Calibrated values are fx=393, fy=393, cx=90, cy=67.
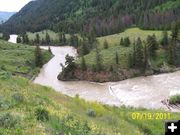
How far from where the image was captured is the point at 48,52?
15388 cm

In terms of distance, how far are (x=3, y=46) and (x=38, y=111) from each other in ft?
450

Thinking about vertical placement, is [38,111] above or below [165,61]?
above

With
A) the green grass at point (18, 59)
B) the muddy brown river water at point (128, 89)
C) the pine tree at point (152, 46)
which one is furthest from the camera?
the green grass at point (18, 59)

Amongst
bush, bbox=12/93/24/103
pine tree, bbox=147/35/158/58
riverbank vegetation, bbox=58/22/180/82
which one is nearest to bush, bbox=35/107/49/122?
bush, bbox=12/93/24/103

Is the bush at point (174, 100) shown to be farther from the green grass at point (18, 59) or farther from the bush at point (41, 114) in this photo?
the bush at point (41, 114)

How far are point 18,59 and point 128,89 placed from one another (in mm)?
49611

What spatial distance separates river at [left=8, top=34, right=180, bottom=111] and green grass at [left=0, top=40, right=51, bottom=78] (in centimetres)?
558

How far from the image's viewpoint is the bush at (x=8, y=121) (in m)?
13.2

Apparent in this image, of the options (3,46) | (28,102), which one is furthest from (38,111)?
(3,46)

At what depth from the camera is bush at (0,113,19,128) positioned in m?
13.2

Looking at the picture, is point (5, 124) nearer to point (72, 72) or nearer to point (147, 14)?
point (72, 72)

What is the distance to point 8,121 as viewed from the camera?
44.2 feet

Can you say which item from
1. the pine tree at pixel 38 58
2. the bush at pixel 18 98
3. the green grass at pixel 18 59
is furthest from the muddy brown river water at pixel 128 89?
the bush at pixel 18 98

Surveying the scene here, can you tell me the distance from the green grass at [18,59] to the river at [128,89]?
18.3 ft
